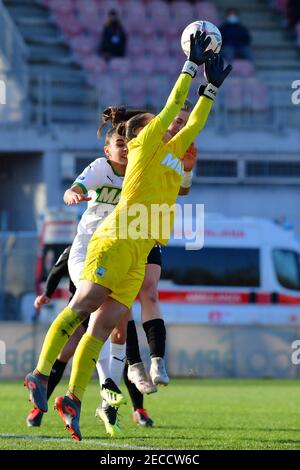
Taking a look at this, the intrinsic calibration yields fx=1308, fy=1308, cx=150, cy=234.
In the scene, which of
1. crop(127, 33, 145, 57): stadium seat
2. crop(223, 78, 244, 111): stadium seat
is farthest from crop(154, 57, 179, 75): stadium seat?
crop(223, 78, 244, 111): stadium seat

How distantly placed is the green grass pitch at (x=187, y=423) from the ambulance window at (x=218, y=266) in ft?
20.8

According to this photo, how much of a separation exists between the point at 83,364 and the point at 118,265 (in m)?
0.62

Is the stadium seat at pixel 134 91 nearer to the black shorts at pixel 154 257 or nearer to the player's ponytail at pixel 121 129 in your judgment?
the black shorts at pixel 154 257

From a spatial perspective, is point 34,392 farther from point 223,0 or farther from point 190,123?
point 223,0

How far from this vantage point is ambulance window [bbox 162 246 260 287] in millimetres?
22062

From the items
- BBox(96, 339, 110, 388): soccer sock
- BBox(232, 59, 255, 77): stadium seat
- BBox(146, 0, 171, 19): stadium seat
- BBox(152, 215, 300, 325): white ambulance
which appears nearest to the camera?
BBox(96, 339, 110, 388): soccer sock

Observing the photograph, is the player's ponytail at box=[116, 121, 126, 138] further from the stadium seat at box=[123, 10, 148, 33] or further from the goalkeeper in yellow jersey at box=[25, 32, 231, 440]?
the stadium seat at box=[123, 10, 148, 33]

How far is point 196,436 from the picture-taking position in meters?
8.62

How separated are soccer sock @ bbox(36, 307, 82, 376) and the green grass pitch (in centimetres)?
48

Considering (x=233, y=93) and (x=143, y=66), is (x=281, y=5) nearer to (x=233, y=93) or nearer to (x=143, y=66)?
(x=233, y=93)

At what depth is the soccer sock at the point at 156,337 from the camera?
866 centimetres

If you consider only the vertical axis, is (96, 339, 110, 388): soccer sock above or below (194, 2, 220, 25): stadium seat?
below

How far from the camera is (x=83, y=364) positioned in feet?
25.5

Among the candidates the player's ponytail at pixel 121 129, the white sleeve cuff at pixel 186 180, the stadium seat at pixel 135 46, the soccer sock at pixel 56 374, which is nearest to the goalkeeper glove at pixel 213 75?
the player's ponytail at pixel 121 129
